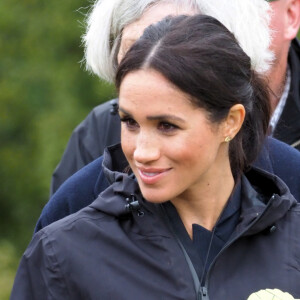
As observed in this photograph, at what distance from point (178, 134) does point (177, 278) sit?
396 mm

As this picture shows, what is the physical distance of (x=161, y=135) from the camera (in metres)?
2.86

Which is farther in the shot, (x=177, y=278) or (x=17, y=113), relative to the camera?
(x=17, y=113)

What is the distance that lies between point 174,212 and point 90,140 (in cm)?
135

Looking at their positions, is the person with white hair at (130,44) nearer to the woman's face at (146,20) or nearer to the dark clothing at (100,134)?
the woman's face at (146,20)

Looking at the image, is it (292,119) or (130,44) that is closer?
(130,44)

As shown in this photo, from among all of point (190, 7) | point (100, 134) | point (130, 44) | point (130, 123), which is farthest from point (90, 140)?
A: point (130, 123)

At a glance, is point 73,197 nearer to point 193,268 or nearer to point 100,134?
point 193,268

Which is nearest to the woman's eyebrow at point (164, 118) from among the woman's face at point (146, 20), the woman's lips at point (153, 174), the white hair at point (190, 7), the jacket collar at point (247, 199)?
the woman's lips at point (153, 174)

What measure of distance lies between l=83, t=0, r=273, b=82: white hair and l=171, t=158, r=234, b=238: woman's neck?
52 centimetres

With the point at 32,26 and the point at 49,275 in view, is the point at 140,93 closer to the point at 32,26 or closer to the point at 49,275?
the point at 49,275

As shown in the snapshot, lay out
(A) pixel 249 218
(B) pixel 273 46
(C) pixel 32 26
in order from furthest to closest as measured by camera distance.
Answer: (C) pixel 32 26 → (B) pixel 273 46 → (A) pixel 249 218

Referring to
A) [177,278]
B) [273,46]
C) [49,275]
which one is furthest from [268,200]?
[273,46]

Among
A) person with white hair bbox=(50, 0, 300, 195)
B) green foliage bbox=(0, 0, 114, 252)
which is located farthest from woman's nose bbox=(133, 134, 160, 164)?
green foliage bbox=(0, 0, 114, 252)

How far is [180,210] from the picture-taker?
3068 mm
